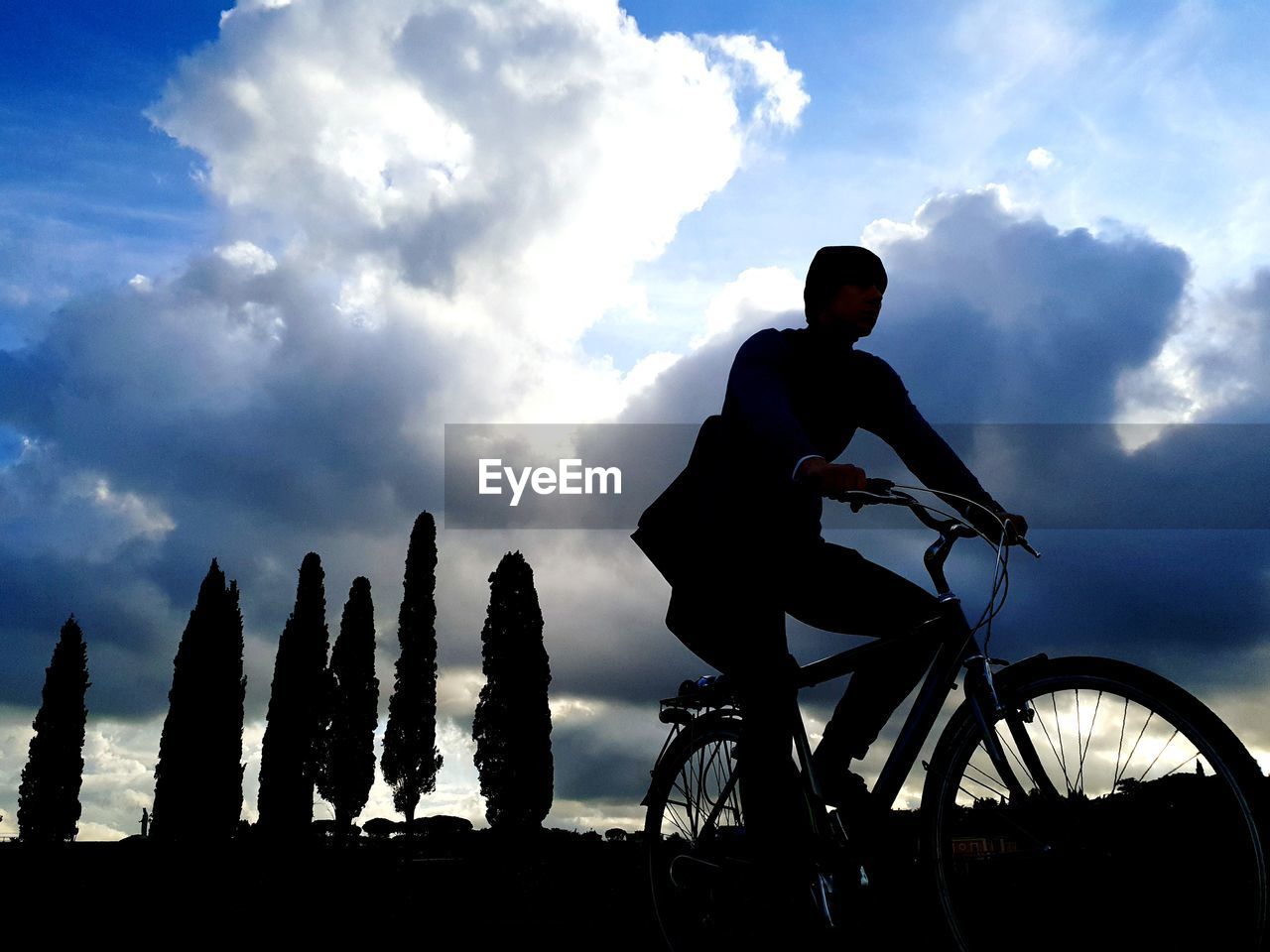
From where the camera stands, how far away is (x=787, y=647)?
3.41 metres

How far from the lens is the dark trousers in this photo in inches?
124

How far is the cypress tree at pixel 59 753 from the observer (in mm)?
37625

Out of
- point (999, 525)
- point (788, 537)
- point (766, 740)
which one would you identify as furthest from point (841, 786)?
point (999, 525)

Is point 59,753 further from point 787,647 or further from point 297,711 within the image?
point 787,647

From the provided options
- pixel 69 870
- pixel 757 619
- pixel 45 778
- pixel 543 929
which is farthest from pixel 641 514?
pixel 45 778

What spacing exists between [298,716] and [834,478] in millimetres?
38617

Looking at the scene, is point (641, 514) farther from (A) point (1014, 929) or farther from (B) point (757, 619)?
(A) point (1014, 929)

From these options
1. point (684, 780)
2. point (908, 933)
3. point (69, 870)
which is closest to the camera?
point (908, 933)

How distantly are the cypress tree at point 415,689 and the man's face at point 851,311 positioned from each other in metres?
35.9

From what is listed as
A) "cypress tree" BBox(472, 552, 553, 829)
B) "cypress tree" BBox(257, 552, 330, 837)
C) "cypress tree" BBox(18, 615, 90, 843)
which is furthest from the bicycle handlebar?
"cypress tree" BBox(18, 615, 90, 843)

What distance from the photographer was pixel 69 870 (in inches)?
311

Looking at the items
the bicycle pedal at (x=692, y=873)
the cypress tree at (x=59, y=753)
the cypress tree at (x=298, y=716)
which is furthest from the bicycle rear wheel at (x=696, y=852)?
the cypress tree at (x=59, y=753)

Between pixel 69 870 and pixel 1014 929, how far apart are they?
294 inches

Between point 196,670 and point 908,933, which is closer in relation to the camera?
point 908,933
